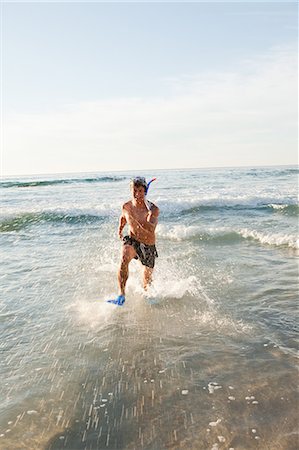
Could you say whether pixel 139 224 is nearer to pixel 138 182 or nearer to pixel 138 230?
pixel 138 230

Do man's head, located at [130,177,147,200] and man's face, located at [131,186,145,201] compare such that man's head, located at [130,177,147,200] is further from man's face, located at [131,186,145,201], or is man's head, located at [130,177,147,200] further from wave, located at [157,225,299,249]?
wave, located at [157,225,299,249]

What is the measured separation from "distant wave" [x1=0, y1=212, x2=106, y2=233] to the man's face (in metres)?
8.74

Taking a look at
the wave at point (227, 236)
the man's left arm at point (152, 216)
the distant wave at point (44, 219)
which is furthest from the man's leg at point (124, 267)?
the distant wave at point (44, 219)

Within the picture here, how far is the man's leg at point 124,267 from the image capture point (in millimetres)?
5406

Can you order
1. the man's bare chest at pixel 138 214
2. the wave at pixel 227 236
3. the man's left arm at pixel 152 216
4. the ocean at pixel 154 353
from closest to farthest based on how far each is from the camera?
1. the ocean at pixel 154 353
2. the man's left arm at pixel 152 216
3. the man's bare chest at pixel 138 214
4. the wave at pixel 227 236

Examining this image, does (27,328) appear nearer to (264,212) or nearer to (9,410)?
(9,410)

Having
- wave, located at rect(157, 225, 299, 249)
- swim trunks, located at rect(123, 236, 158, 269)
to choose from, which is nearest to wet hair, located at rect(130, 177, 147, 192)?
swim trunks, located at rect(123, 236, 158, 269)

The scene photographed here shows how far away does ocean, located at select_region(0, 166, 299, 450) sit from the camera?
9.25ft

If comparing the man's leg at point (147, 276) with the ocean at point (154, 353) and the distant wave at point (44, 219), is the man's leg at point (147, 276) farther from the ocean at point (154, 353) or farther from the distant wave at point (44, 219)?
the distant wave at point (44, 219)

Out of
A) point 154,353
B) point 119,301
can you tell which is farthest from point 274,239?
point 154,353

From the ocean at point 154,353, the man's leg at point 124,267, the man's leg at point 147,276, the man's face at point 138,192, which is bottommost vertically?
the ocean at point 154,353

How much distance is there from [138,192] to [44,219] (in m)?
10.9

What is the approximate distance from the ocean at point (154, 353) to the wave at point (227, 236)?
30.5 inches

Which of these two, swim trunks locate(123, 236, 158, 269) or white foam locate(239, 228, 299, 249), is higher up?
swim trunks locate(123, 236, 158, 269)
